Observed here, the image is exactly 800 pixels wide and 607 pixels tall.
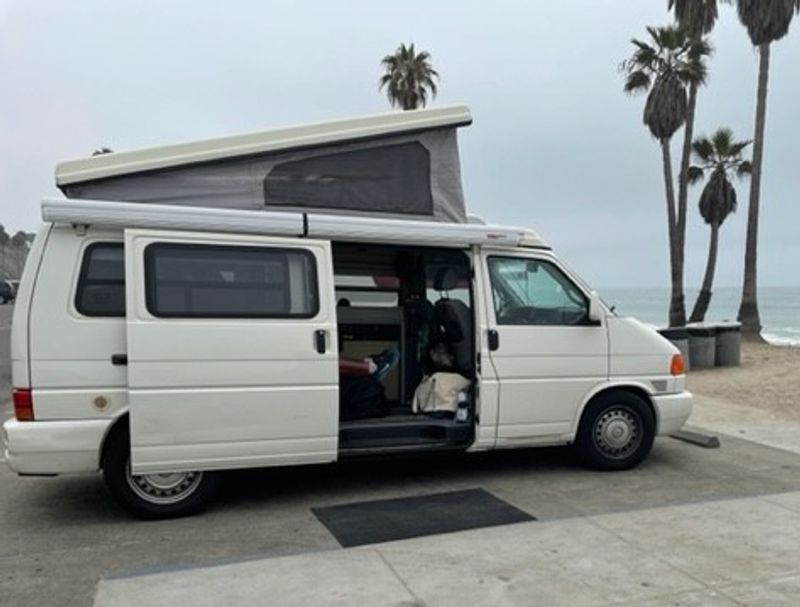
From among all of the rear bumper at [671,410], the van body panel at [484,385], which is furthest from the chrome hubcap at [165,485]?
the rear bumper at [671,410]

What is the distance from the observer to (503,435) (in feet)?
19.7

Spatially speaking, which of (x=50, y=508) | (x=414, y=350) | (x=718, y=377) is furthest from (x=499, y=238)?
(x=718, y=377)

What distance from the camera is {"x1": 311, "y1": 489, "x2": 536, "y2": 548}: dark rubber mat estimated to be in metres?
4.91

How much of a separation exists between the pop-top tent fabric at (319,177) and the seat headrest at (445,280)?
29.9 inches

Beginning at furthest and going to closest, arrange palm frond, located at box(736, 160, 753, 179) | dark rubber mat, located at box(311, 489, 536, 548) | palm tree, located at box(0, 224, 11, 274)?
palm tree, located at box(0, 224, 11, 274)
palm frond, located at box(736, 160, 753, 179)
dark rubber mat, located at box(311, 489, 536, 548)

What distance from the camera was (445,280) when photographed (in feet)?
22.1

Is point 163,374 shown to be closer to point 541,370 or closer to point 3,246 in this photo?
point 541,370

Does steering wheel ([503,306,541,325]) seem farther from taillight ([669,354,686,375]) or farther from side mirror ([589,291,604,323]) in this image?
taillight ([669,354,686,375])

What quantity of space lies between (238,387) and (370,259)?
2339 millimetres

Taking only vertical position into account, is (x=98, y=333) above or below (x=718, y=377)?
above

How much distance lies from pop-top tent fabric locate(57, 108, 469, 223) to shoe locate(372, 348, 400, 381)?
1483 mm

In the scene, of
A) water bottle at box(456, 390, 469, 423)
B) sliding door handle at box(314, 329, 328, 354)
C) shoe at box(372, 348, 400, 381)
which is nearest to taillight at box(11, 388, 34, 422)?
sliding door handle at box(314, 329, 328, 354)

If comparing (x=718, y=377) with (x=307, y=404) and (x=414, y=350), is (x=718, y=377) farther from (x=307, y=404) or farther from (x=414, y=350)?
(x=307, y=404)

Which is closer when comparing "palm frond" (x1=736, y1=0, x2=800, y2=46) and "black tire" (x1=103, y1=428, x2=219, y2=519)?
"black tire" (x1=103, y1=428, x2=219, y2=519)
